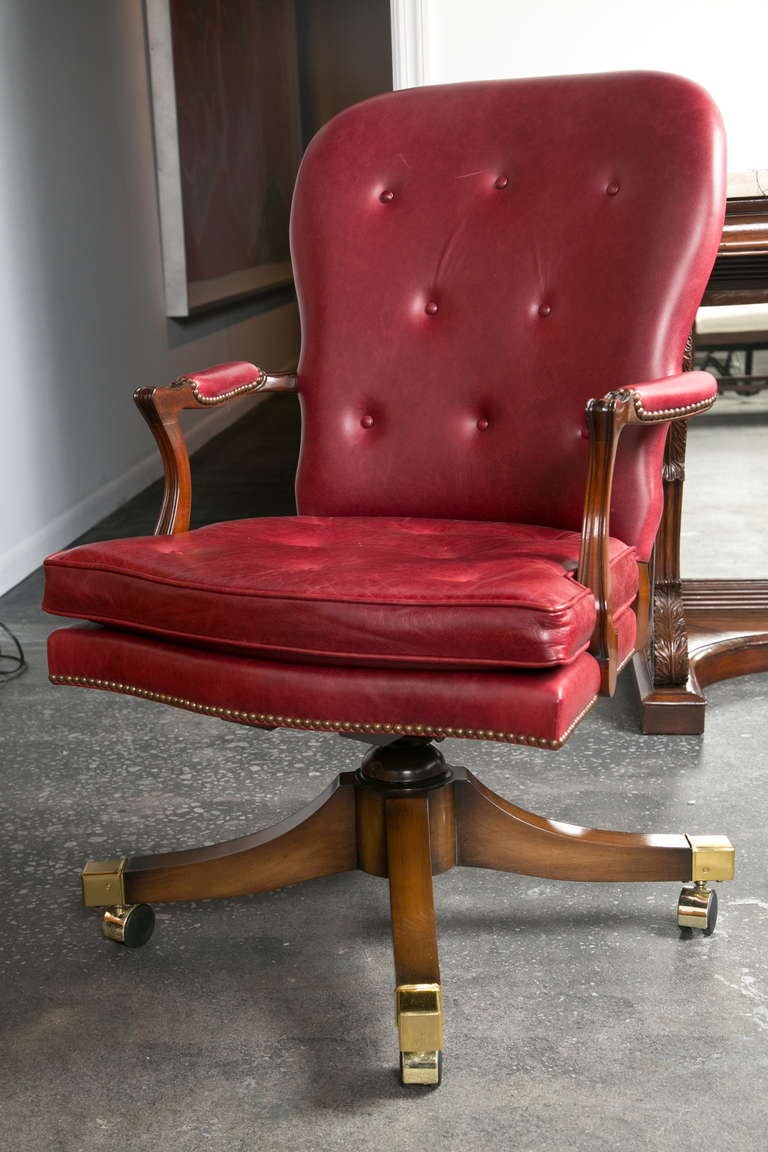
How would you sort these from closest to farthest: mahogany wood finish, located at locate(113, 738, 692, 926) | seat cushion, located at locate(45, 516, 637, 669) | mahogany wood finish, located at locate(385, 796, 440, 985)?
seat cushion, located at locate(45, 516, 637, 669) → mahogany wood finish, located at locate(385, 796, 440, 985) → mahogany wood finish, located at locate(113, 738, 692, 926)

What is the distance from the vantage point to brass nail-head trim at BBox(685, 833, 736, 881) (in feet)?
4.85

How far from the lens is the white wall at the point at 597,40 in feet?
8.84

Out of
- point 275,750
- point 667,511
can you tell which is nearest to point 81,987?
point 275,750

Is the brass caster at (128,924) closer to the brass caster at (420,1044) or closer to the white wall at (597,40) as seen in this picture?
the brass caster at (420,1044)

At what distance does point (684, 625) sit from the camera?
2248 millimetres

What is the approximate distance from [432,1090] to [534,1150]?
0.13m

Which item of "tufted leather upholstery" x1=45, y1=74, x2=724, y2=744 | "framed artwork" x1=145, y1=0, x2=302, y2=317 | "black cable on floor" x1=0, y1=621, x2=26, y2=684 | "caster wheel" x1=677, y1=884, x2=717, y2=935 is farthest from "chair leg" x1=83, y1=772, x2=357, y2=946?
"framed artwork" x1=145, y1=0, x2=302, y2=317

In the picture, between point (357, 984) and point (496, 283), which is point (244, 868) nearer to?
point (357, 984)

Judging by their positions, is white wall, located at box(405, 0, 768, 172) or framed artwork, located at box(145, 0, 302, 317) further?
framed artwork, located at box(145, 0, 302, 317)

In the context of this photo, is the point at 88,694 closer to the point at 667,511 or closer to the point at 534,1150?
the point at 667,511

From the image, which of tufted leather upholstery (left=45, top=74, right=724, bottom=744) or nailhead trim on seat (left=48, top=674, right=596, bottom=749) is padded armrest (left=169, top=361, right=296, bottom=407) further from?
nailhead trim on seat (left=48, top=674, right=596, bottom=749)

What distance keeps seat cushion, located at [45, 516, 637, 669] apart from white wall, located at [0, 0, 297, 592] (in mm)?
1906

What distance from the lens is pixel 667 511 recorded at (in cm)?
221

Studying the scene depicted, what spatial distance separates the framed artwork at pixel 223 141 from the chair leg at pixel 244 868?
356 centimetres
